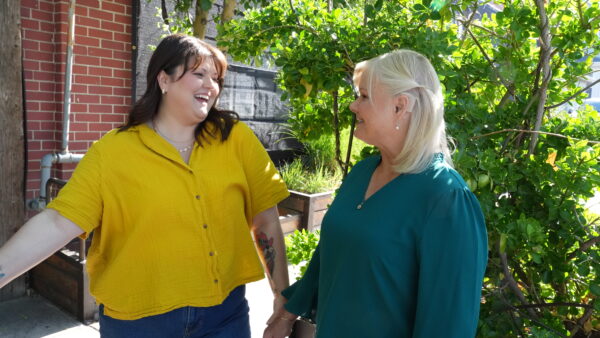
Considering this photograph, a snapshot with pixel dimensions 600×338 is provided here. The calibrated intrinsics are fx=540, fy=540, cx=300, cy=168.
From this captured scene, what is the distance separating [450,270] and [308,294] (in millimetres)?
725

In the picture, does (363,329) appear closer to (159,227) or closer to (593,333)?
(159,227)

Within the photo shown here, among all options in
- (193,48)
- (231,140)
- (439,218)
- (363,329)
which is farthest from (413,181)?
(193,48)

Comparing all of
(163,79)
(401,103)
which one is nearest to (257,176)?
(163,79)

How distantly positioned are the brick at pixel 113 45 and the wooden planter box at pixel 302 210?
7.48ft

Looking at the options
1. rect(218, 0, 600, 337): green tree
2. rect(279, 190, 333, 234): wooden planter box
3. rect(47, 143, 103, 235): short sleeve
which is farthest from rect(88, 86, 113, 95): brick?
rect(47, 143, 103, 235): short sleeve

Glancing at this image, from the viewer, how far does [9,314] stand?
12.8ft

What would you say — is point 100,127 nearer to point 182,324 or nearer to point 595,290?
point 182,324

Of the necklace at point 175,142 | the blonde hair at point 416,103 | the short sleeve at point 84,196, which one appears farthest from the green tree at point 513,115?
the short sleeve at point 84,196

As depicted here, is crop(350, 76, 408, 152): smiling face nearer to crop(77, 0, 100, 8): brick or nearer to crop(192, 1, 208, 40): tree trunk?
crop(192, 1, 208, 40): tree trunk

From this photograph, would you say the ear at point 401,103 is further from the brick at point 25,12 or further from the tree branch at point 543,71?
the brick at point 25,12

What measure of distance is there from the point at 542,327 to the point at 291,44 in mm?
1563

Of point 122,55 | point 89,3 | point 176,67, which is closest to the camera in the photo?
point 176,67

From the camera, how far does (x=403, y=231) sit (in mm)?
1453

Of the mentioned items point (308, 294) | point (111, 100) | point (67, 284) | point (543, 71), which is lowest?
point (67, 284)
